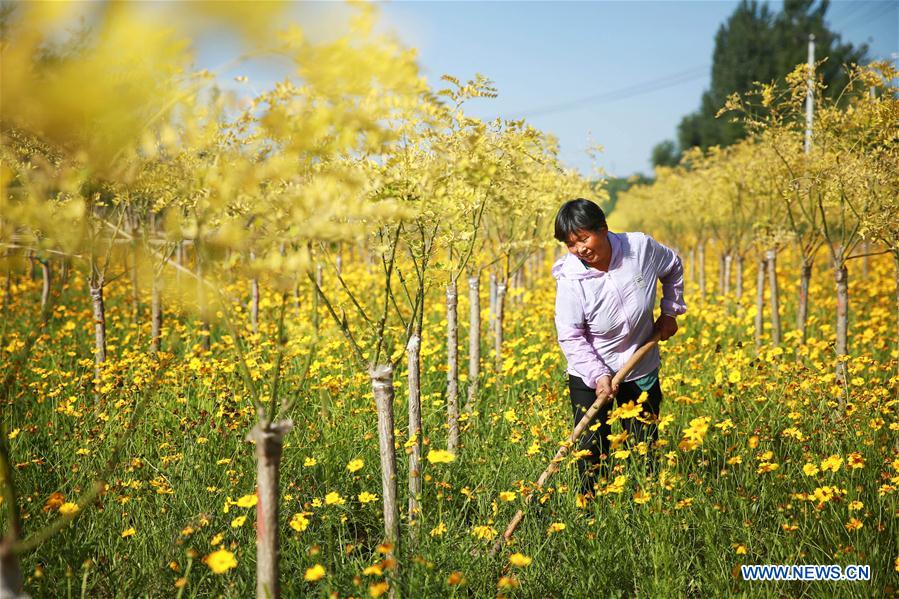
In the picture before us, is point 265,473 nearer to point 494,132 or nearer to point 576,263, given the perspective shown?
point 576,263

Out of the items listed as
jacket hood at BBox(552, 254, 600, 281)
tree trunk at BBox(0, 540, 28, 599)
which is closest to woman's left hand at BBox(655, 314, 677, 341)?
jacket hood at BBox(552, 254, 600, 281)

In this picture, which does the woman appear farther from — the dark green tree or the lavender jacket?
the dark green tree

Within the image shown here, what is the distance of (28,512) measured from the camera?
9.34ft

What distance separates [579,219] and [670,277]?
796 millimetres

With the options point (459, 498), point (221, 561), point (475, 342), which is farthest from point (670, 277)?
point (221, 561)

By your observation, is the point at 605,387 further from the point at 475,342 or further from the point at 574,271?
the point at 475,342

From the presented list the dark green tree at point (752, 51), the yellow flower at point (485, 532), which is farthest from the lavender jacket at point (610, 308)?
the dark green tree at point (752, 51)

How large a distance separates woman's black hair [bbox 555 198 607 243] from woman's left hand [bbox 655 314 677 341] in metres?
0.68

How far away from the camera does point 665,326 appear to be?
11.1ft

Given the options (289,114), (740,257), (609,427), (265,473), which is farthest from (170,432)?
(740,257)

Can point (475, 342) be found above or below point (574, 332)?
below

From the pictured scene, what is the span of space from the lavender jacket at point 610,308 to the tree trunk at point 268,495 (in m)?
1.75

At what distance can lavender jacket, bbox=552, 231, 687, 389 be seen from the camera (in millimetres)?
3199

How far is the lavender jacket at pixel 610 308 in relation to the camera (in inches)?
126
